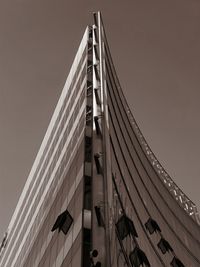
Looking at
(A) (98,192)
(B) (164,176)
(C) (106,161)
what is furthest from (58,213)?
(B) (164,176)

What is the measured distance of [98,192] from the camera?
49.3 ft

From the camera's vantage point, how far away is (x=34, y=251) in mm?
24312

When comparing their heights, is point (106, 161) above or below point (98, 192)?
above

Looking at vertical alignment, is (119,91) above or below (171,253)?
above

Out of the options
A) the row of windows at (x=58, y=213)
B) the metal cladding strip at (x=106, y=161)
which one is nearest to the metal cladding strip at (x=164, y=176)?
the metal cladding strip at (x=106, y=161)

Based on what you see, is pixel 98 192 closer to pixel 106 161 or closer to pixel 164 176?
pixel 106 161

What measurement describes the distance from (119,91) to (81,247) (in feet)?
73.7

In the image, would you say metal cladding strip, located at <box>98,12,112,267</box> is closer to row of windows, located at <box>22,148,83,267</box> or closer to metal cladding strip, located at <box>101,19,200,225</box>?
row of windows, located at <box>22,148,83,267</box>

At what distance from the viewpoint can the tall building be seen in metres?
14.6

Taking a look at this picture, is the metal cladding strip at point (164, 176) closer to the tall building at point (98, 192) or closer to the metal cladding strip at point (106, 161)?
the tall building at point (98, 192)

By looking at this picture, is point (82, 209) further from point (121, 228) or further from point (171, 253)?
point (171, 253)

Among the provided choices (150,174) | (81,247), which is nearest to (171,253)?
(150,174)

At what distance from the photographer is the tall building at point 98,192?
1463 centimetres

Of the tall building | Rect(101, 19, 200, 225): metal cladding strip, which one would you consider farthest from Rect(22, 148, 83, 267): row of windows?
Rect(101, 19, 200, 225): metal cladding strip
